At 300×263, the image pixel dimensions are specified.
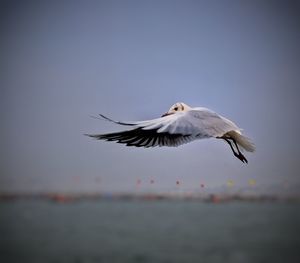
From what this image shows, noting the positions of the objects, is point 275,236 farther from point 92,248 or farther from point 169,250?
point 92,248

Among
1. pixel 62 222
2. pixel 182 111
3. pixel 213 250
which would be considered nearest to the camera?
pixel 182 111

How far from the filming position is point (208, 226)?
11195 mm

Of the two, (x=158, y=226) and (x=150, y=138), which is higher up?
(x=150, y=138)

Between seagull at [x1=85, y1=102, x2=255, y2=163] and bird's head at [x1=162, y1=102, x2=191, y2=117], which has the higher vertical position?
bird's head at [x1=162, y1=102, x2=191, y2=117]

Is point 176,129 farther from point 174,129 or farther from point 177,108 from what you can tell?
point 177,108

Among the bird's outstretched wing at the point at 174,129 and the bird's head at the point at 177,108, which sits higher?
the bird's head at the point at 177,108

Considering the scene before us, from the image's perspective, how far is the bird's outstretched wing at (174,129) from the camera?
4.46 feet

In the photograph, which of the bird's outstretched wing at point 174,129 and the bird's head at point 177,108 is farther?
the bird's head at point 177,108

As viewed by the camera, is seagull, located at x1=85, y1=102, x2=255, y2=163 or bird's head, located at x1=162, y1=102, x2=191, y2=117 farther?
bird's head, located at x1=162, y1=102, x2=191, y2=117

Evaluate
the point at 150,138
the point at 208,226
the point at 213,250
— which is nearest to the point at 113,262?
the point at 213,250

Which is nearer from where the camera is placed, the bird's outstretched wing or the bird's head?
the bird's outstretched wing

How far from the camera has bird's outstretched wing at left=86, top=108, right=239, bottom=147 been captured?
1360 millimetres

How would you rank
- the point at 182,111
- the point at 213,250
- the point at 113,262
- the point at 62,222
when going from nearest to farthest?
the point at 182,111 < the point at 113,262 < the point at 213,250 < the point at 62,222

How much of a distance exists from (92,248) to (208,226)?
297 cm
